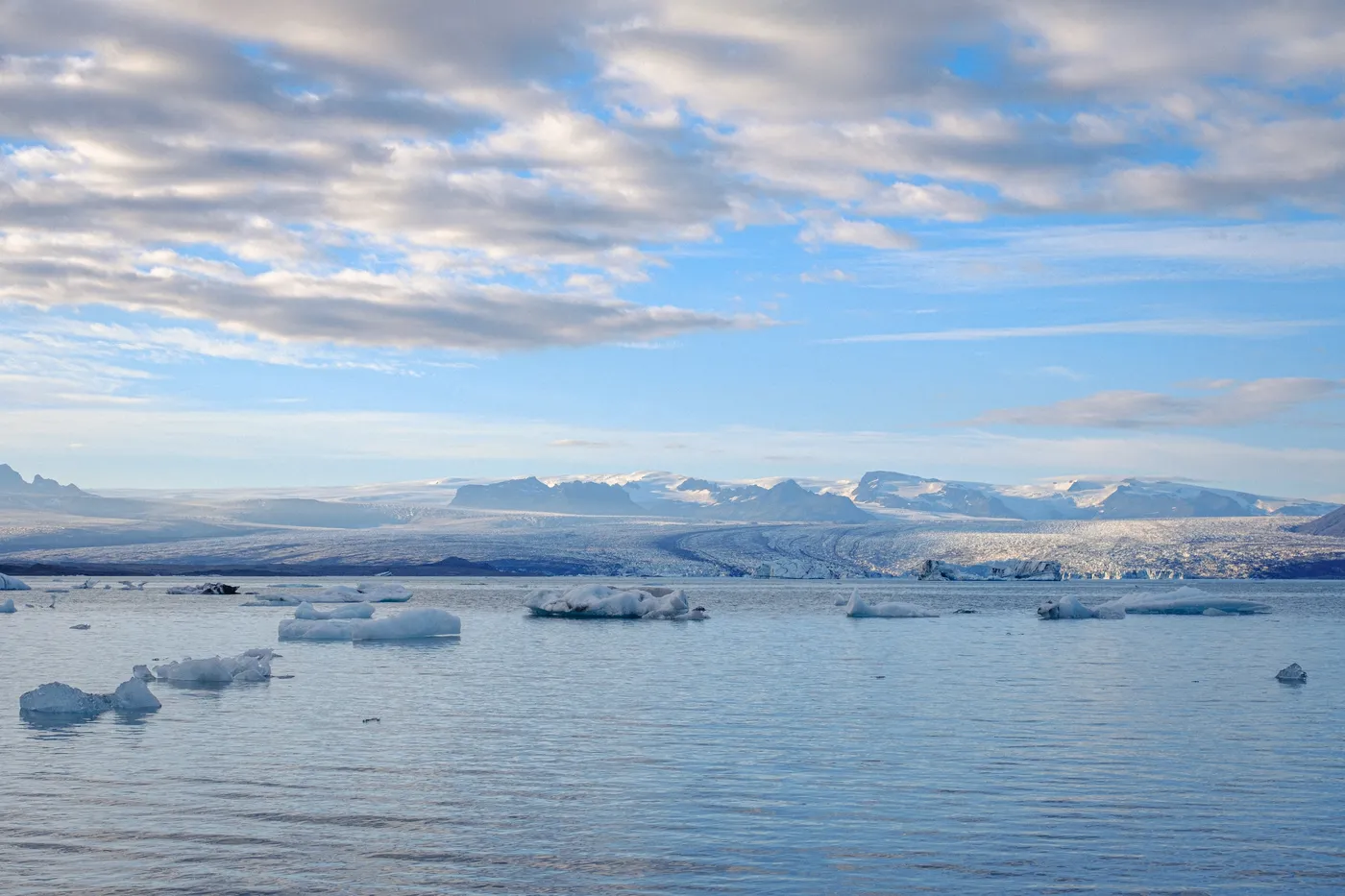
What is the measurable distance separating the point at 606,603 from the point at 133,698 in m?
31.5

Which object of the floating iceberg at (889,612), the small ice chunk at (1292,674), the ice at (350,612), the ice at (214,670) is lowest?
the floating iceberg at (889,612)

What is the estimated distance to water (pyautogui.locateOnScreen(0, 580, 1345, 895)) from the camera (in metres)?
9.77

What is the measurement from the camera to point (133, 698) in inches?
727

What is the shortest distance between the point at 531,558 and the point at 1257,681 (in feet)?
412

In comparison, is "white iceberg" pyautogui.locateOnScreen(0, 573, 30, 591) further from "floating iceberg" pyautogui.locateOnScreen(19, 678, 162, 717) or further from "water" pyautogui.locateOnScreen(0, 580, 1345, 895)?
"floating iceberg" pyautogui.locateOnScreen(19, 678, 162, 717)

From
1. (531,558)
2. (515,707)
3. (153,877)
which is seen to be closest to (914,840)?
(153,877)

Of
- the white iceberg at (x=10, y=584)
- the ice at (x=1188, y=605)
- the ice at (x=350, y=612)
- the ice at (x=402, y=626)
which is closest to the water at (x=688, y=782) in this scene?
the ice at (x=402, y=626)

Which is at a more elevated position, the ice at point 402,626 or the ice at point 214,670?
the ice at point 214,670

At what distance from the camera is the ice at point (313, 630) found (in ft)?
119

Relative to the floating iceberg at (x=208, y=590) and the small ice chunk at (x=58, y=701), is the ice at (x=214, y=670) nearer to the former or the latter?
the small ice chunk at (x=58, y=701)

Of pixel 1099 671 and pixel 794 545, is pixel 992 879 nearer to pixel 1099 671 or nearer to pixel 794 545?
pixel 1099 671

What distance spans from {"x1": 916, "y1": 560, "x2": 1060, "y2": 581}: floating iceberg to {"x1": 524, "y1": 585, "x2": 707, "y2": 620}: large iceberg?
71.1 meters

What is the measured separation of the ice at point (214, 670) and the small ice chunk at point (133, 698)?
3.75 m

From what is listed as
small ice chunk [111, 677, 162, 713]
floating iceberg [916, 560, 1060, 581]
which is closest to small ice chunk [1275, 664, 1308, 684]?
small ice chunk [111, 677, 162, 713]
